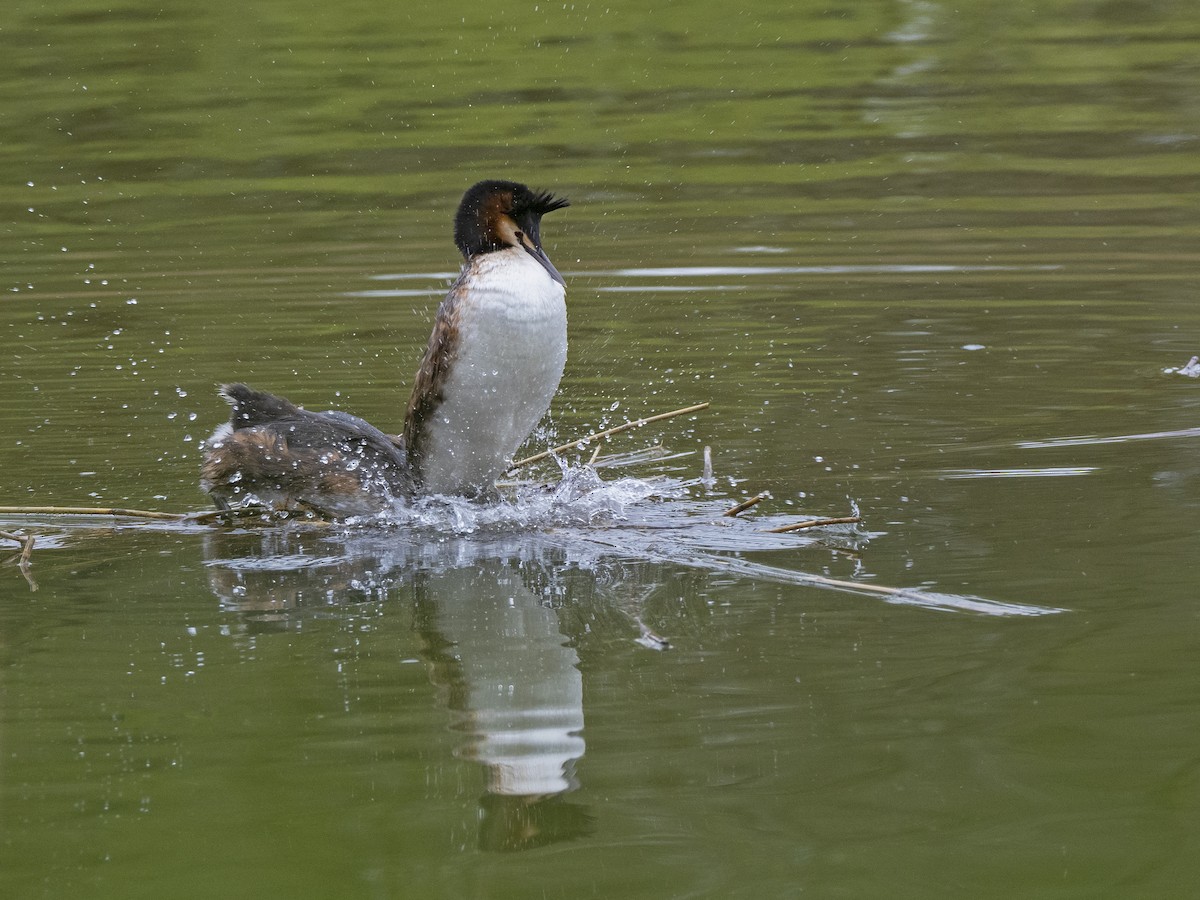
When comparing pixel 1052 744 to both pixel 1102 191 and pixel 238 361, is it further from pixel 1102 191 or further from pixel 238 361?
pixel 1102 191

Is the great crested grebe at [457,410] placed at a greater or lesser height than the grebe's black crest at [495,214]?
lesser

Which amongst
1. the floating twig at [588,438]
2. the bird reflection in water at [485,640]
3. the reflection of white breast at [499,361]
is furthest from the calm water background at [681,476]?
the reflection of white breast at [499,361]

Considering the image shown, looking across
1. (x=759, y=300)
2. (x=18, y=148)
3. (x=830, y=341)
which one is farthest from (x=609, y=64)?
(x=830, y=341)

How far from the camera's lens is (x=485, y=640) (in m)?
5.20

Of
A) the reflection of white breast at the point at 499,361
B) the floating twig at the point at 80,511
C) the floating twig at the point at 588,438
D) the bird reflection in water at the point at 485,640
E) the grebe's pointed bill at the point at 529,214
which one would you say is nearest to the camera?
the bird reflection in water at the point at 485,640

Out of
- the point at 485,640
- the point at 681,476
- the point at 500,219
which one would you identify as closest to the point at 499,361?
the point at 500,219

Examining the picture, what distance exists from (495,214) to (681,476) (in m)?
1.45

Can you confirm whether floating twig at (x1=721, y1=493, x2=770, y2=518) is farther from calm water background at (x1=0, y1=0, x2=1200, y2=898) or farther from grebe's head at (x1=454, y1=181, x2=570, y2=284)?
grebe's head at (x1=454, y1=181, x2=570, y2=284)

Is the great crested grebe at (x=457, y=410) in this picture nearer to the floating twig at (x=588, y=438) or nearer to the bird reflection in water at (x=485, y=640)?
the bird reflection in water at (x=485, y=640)

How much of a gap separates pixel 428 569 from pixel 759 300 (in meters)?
4.93

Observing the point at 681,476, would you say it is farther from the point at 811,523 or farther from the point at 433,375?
the point at 433,375

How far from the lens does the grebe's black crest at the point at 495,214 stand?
592 cm

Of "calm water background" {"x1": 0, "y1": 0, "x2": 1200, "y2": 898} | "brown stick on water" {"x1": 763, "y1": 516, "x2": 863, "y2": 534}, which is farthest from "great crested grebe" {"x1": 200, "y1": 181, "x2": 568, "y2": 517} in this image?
"brown stick on water" {"x1": 763, "y1": 516, "x2": 863, "y2": 534}

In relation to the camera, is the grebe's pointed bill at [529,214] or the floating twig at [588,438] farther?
the floating twig at [588,438]
